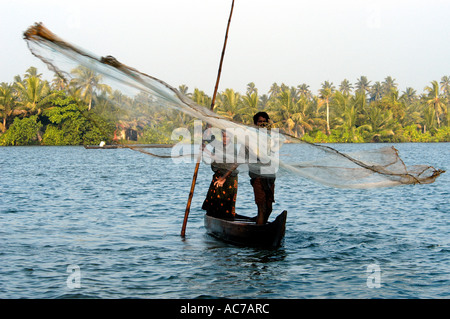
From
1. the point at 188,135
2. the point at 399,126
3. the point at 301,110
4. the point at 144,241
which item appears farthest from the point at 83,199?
the point at 399,126

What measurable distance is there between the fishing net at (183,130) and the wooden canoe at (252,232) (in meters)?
1.12

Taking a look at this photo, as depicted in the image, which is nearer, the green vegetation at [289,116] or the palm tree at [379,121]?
the green vegetation at [289,116]

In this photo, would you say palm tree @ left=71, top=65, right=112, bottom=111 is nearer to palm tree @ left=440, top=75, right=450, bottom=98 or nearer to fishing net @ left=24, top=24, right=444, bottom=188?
fishing net @ left=24, top=24, right=444, bottom=188

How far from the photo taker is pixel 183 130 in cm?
826

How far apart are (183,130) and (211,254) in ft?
7.40

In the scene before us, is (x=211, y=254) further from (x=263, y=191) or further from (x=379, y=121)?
(x=379, y=121)

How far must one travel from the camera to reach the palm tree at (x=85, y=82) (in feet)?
24.1

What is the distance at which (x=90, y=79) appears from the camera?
7.43m

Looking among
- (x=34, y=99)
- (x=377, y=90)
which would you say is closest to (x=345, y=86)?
(x=377, y=90)

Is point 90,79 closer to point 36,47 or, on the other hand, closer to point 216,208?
point 36,47

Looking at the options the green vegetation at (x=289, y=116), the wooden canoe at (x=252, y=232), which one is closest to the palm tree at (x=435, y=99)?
the green vegetation at (x=289, y=116)

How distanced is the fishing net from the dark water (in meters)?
0.61

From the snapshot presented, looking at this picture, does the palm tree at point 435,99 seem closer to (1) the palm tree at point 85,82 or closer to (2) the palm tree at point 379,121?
(2) the palm tree at point 379,121

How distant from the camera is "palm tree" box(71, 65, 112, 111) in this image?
7.36m
